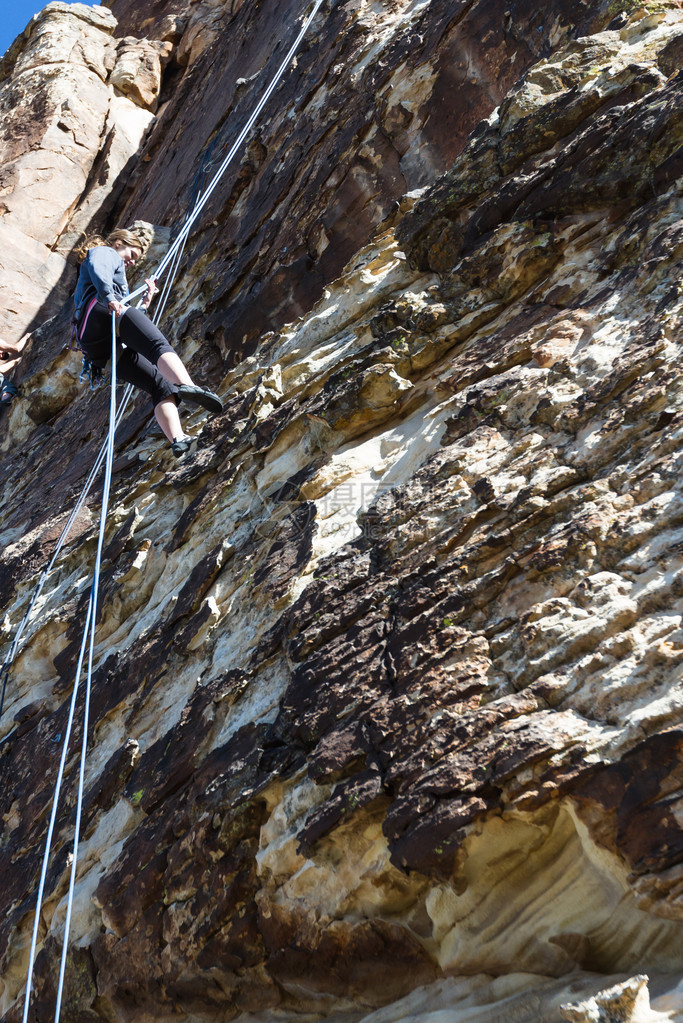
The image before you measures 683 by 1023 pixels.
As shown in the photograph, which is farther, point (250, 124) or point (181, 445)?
point (250, 124)

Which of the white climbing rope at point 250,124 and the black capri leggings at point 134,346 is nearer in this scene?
the black capri leggings at point 134,346

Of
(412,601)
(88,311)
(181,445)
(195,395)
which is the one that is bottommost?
(412,601)

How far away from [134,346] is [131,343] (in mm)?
38

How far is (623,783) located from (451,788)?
77 cm

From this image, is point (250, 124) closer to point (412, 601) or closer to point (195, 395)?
point (195, 395)

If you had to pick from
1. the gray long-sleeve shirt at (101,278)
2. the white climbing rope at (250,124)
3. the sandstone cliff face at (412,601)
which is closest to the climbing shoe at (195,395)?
the sandstone cliff face at (412,601)

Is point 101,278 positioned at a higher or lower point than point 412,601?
higher

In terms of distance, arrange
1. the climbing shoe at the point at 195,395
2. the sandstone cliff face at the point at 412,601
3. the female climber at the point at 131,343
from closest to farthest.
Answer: the sandstone cliff face at the point at 412,601
the climbing shoe at the point at 195,395
the female climber at the point at 131,343

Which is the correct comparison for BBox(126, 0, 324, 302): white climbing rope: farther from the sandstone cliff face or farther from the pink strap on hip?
the pink strap on hip

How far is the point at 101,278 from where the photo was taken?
7.88 m

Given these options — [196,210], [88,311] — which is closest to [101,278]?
[88,311]

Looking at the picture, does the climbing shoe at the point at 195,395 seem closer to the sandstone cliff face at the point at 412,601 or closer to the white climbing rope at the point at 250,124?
the sandstone cliff face at the point at 412,601

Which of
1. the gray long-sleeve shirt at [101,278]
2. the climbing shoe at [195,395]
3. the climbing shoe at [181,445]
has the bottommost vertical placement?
the climbing shoe at [181,445]

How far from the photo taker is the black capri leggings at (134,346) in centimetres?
796
